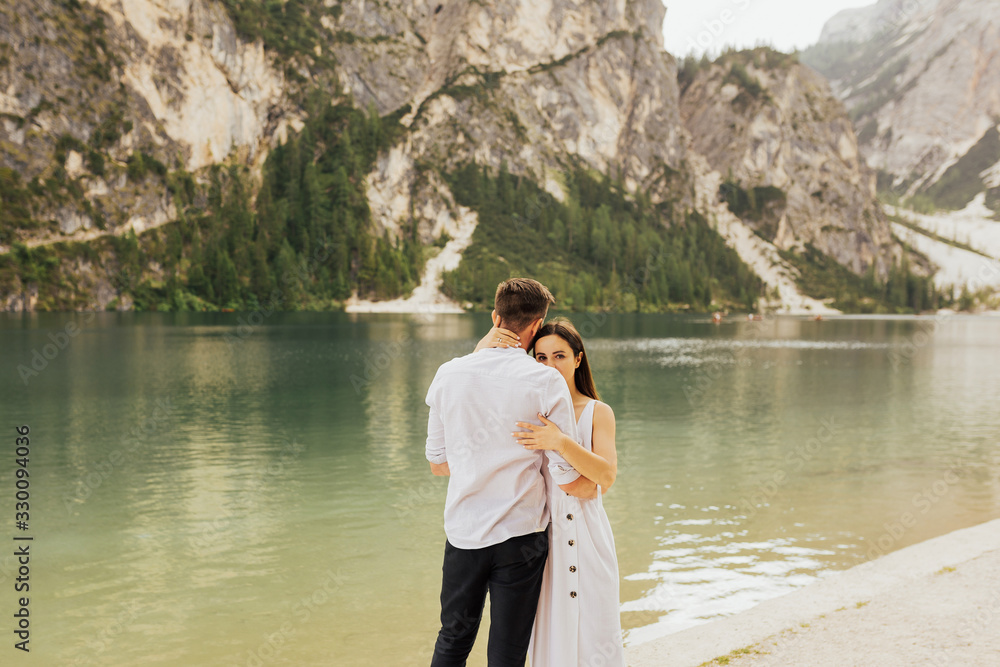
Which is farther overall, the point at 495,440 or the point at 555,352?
the point at 555,352

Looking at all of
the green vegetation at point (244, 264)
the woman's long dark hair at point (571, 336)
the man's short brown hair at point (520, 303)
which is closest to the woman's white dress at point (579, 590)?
the woman's long dark hair at point (571, 336)

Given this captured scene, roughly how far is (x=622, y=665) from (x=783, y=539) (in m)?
10.5

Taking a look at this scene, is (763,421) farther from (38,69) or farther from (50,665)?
(38,69)

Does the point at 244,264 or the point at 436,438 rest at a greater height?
the point at 244,264

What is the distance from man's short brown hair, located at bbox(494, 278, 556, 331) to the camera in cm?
403

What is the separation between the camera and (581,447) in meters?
3.96

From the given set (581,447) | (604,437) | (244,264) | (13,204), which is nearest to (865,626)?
(604,437)

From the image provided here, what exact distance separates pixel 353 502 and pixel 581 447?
13233 mm

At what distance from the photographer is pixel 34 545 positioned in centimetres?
1273

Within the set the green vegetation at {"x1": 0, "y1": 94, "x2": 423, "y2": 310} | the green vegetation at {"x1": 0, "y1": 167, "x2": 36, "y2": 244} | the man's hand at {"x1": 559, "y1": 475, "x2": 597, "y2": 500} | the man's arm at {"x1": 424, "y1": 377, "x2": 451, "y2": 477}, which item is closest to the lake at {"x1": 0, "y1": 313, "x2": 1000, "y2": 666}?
the man's arm at {"x1": 424, "y1": 377, "x2": 451, "y2": 477}

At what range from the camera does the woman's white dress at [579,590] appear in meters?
4.32

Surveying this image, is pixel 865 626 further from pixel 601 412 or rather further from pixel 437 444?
pixel 437 444

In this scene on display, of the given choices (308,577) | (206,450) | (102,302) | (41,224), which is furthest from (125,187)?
(308,577)

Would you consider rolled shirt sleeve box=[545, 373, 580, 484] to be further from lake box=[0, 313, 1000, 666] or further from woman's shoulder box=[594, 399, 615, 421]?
lake box=[0, 313, 1000, 666]
